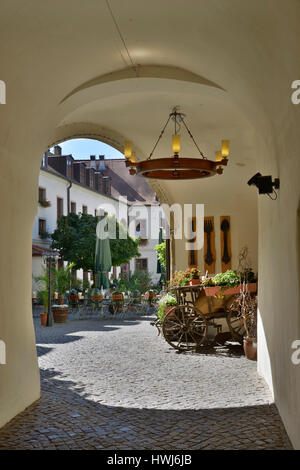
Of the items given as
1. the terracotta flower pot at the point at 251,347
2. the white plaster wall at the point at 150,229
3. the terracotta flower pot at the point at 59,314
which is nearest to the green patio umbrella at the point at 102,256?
the terracotta flower pot at the point at 59,314

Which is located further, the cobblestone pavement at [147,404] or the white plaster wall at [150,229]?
the white plaster wall at [150,229]

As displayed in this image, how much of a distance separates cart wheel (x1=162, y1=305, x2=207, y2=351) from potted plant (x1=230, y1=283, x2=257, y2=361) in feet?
3.52

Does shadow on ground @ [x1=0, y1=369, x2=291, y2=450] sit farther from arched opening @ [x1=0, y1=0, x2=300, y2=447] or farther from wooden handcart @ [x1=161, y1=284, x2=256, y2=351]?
wooden handcart @ [x1=161, y1=284, x2=256, y2=351]

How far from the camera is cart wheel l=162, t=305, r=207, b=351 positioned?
35.7 feet

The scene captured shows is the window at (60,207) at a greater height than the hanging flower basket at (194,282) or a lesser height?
greater

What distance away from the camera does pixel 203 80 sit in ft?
23.8

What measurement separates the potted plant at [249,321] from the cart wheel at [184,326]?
1.07 meters

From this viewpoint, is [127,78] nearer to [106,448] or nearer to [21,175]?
[21,175]

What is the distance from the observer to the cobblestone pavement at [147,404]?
5125 millimetres

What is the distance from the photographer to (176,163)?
8438 mm

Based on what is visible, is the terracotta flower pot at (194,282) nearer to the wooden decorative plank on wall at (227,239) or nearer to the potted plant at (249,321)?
the wooden decorative plank on wall at (227,239)

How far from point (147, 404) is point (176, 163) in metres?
3.57
